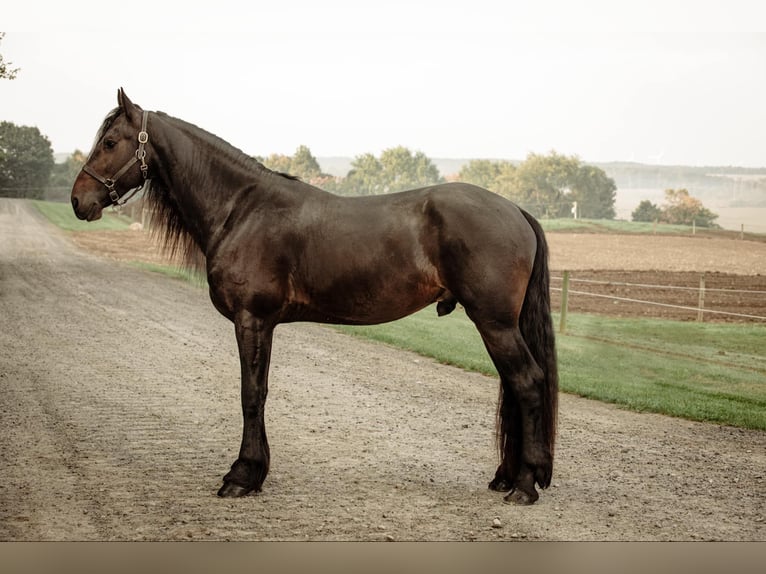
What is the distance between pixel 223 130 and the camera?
7156 millimetres

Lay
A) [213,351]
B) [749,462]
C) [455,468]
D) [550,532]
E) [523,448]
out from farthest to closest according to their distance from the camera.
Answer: [213,351], [749,462], [455,468], [523,448], [550,532]

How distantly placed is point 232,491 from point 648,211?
23.7ft

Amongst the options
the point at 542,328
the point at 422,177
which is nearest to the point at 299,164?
the point at 422,177

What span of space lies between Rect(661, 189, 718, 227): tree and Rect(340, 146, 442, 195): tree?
8.99 feet

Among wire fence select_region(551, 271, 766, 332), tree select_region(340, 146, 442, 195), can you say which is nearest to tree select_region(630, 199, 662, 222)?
wire fence select_region(551, 271, 766, 332)

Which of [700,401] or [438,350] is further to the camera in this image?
[438,350]

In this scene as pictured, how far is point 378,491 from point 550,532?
958 mm

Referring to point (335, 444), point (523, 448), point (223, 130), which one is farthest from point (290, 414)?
point (223, 130)

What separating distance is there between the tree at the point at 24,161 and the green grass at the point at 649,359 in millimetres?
3934

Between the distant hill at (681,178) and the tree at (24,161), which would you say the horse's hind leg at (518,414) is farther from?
the tree at (24,161)

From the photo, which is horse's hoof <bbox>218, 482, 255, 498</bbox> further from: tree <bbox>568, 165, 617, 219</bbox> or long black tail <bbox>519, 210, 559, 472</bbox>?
tree <bbox>568, 165, 617, 219</bbox>

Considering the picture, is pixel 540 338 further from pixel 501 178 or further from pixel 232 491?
pixel 501 178

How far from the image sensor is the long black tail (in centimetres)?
404

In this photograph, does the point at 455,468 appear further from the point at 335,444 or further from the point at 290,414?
the point at 290,414
